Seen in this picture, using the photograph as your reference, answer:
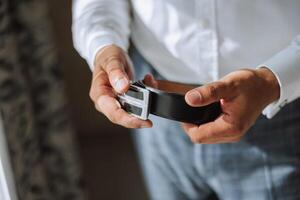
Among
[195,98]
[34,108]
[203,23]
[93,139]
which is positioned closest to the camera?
[195,98]

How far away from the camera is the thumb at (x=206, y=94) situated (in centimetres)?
74

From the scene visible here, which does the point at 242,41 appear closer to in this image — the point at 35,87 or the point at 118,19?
the point at 118,19

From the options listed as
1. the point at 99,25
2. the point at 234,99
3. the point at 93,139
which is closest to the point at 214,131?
the point at 234,99

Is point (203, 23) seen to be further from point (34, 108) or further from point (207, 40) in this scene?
point (34, 108)

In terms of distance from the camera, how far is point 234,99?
76cm

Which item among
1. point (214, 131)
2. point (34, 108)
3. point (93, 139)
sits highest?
point (214, 131)

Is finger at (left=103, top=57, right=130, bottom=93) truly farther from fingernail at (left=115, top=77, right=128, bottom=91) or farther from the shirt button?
the shirt button

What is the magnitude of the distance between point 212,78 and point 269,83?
12 centimetres

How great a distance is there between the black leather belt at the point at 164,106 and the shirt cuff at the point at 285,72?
9 centimetres

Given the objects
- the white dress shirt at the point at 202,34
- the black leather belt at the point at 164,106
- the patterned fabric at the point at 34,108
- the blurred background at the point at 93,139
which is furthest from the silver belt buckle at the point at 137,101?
the blurred background at the point at 93,139

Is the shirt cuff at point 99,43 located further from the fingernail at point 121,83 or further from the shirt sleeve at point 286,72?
the shirt sleeve at point 286,72

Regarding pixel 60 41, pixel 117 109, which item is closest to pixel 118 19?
pixel 117 109

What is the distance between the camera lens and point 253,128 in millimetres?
895

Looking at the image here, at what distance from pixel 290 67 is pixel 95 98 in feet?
0.93
